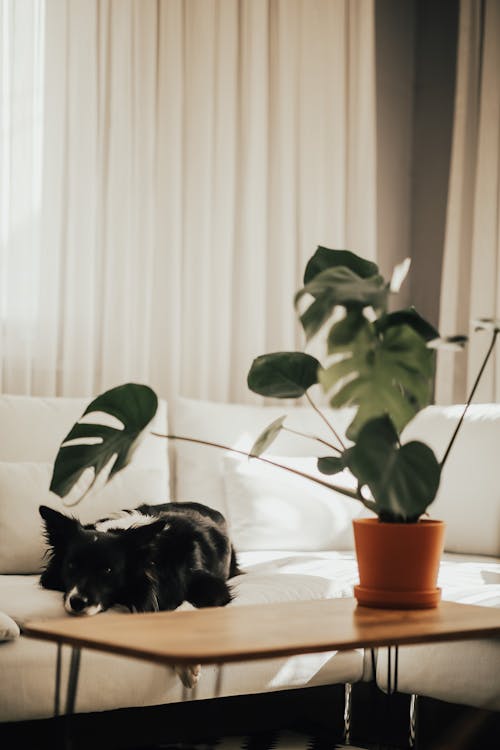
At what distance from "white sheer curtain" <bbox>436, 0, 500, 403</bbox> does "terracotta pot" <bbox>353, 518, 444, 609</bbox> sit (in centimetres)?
204

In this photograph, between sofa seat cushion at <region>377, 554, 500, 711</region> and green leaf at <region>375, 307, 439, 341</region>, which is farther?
sofa seat cushion at <region>377, 554, 500, 711</region>

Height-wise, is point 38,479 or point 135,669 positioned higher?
point 38,479

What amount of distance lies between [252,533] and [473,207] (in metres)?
1.63

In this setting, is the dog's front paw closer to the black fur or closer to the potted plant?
the black fur

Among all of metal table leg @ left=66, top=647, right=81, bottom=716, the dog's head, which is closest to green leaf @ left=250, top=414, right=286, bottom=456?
the dog's head

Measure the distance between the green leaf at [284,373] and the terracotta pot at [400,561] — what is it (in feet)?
0.90

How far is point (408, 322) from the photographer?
5.51 ft

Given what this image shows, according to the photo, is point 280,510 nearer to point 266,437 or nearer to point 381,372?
point 266,437

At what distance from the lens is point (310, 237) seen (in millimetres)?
3816

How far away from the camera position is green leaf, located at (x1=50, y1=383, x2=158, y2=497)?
1.65m

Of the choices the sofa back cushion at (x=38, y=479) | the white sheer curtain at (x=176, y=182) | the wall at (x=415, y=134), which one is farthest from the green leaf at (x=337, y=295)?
the wall at (x=415, y=134)

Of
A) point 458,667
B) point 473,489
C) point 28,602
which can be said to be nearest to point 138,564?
point 28,602

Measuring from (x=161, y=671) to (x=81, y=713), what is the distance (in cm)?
19

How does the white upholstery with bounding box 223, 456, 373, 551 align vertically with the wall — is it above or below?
below
